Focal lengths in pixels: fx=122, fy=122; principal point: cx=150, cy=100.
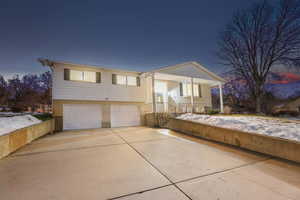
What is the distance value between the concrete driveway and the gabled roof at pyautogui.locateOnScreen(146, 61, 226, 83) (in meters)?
7.01

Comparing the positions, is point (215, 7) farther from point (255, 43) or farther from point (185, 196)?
point (185, 196)

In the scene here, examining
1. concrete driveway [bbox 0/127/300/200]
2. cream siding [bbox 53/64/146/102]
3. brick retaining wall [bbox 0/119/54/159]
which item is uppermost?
cream siding [bbox 53/64/146/102]

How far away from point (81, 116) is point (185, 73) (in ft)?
29.1

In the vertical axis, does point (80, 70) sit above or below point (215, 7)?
below

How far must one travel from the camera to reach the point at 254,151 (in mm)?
3734

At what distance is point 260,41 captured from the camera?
1148 centimetres

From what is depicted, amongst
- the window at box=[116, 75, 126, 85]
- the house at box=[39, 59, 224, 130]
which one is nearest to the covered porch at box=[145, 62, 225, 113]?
the house at box=[39, 59, 224, 130]

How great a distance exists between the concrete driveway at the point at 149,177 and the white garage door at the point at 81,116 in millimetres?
5382

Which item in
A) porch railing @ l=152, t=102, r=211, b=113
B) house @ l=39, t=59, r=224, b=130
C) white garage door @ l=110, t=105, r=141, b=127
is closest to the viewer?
house @ l=39, t=59, r=224, b=130

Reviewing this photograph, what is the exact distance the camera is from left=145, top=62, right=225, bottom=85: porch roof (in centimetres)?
950

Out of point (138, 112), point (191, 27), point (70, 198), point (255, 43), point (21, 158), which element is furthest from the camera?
point (191, 27)

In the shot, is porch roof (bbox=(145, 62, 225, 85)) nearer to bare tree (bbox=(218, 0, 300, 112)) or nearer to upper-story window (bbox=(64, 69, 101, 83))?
bare tree (bbox=(218, 0, 300, 112))

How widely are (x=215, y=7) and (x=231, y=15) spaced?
244 cm

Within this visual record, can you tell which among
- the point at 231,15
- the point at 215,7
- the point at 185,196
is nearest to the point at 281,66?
the point at 231,15
